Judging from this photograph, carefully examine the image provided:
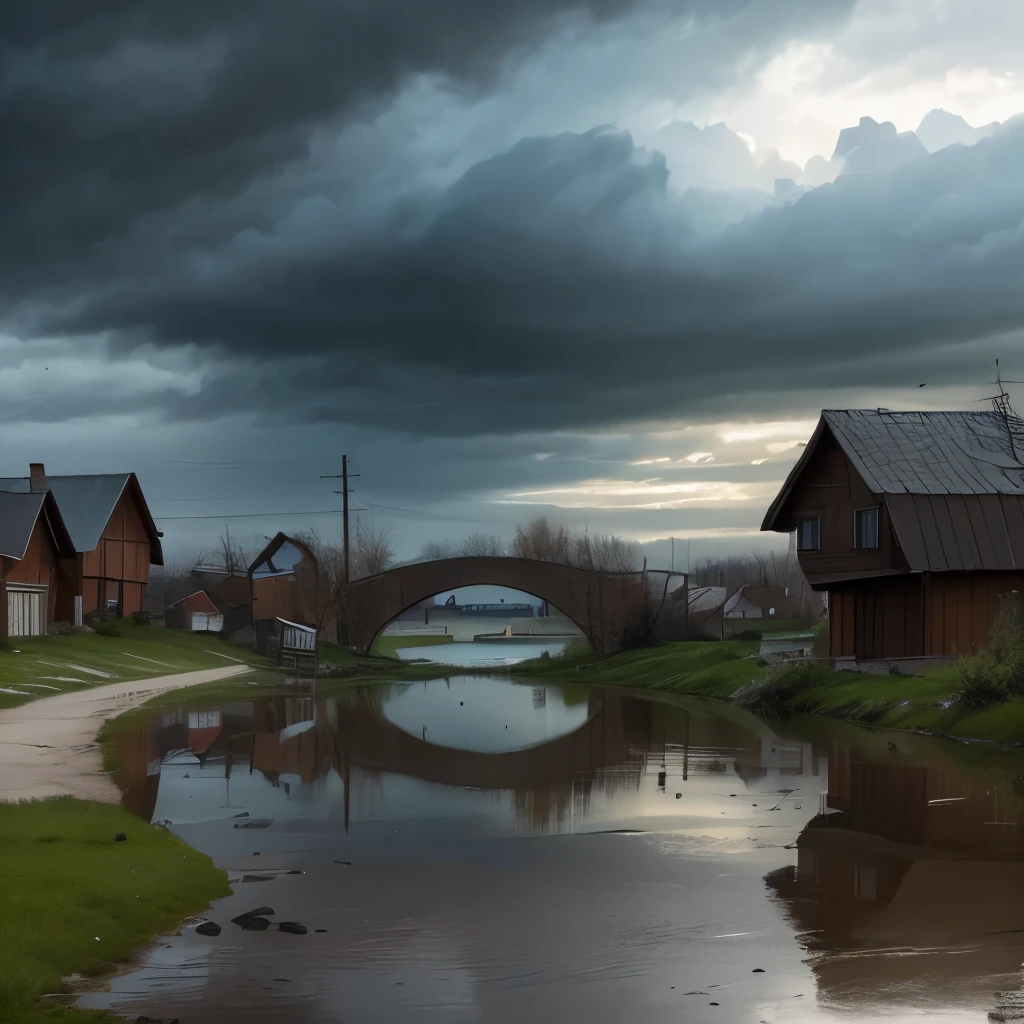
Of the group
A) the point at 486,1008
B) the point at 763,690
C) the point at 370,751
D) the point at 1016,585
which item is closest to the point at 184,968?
the point at 486,1008

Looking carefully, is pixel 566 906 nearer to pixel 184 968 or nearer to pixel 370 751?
pixel 184 968

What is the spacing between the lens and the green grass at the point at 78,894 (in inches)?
384

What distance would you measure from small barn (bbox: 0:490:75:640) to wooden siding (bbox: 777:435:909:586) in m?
32.0

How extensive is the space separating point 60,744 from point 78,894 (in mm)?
13497

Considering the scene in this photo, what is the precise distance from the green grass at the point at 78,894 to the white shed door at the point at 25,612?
1619 inches

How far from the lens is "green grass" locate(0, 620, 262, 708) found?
3788 centimetres

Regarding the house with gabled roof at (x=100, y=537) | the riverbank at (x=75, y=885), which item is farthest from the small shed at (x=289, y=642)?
the riverbank at (x=75, y=885)

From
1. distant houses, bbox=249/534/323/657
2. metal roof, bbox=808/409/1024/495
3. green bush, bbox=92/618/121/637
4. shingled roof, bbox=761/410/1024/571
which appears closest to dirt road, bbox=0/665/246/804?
green bush, bbox=92/618/121/637

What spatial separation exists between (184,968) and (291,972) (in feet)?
3.05

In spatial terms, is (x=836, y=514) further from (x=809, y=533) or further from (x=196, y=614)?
(x=196, y=614)

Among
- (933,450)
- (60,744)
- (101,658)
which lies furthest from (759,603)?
(60,744)

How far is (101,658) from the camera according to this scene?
49.0 m

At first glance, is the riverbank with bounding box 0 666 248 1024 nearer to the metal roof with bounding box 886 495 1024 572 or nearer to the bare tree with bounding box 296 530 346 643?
the metal roof with bounding box 886 495 1024 572

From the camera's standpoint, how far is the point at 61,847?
13.9m
